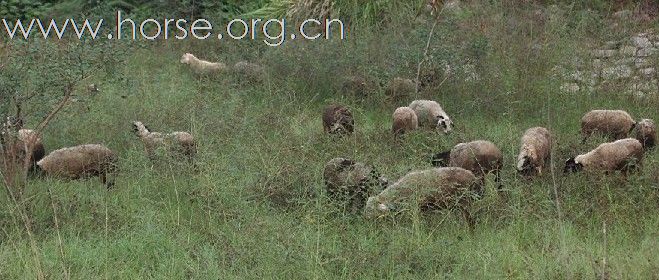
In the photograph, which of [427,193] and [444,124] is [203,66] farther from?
[427,193]

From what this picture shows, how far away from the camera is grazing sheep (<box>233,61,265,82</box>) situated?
11281mm

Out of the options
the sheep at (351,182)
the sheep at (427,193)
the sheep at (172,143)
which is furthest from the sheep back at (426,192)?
the sheep at (172,143)

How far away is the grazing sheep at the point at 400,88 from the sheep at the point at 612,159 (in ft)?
11.2

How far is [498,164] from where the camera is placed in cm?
705

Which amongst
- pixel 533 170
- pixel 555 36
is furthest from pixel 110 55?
pixel 555 36

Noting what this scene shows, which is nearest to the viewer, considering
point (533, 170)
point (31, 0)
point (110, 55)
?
point (533, 170)

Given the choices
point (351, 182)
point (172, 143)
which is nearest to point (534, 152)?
point (351, 182)

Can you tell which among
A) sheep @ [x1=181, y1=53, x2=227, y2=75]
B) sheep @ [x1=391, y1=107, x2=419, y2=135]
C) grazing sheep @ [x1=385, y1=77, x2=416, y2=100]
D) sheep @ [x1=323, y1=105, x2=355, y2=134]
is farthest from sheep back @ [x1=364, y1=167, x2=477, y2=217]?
sheep @ [x1=181, y1=53, x2=227, y2=75]

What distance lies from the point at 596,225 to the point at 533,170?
0.97m

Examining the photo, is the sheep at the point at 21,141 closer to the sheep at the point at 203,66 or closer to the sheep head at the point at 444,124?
the sheep head at the point at 444,124

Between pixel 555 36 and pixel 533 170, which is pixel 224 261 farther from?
pixel 555 36

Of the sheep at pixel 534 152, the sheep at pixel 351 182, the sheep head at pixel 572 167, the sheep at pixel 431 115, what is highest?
the sheep at pixel 351 182

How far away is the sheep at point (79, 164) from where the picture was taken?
7.38 m

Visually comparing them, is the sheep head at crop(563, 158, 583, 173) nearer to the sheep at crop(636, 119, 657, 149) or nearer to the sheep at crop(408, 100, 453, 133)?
the sheep at crop(636, 119, 657, 149)
